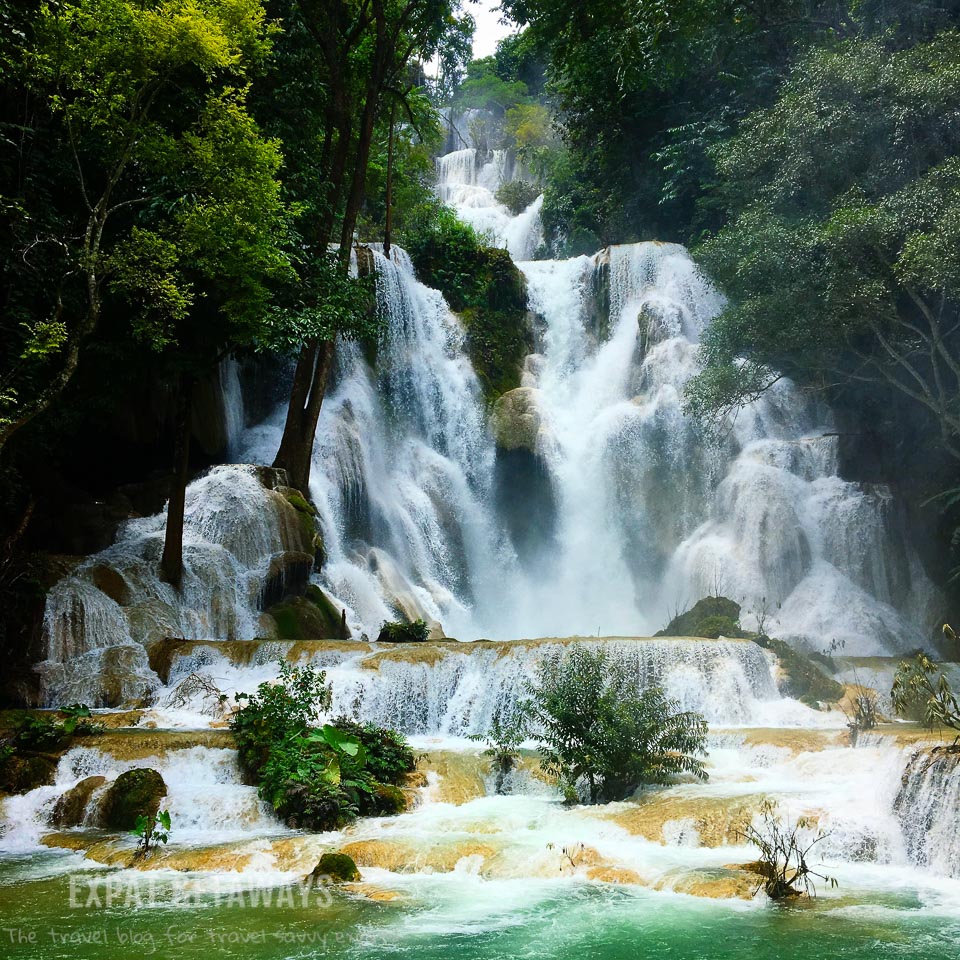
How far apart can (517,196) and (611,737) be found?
1519 inches

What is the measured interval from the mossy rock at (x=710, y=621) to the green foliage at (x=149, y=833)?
9.80m

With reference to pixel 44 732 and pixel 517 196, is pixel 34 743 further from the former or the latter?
pixel 517 196

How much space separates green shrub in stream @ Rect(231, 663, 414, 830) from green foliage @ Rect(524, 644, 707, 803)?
1796mm

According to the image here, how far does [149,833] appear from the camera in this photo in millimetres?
7637

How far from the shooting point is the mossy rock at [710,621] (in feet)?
51.6

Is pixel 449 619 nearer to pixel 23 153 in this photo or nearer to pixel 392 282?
pixel 392 282

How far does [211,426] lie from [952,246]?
15.1 metres

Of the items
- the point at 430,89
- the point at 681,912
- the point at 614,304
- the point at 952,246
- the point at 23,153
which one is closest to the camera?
the point at 681,912

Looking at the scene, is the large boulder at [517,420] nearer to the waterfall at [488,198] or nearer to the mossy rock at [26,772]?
the waterfall at [488,198]

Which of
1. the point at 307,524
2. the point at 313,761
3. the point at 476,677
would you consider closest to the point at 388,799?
the point at 313,761

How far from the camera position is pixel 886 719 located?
12609 mm

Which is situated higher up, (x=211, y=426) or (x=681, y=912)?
(x=211, y=426)

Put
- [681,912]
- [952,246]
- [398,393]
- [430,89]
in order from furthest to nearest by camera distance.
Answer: [430,89], [398,393], [952,246], [681,912]

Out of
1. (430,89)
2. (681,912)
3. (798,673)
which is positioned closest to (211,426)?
(798,673)
